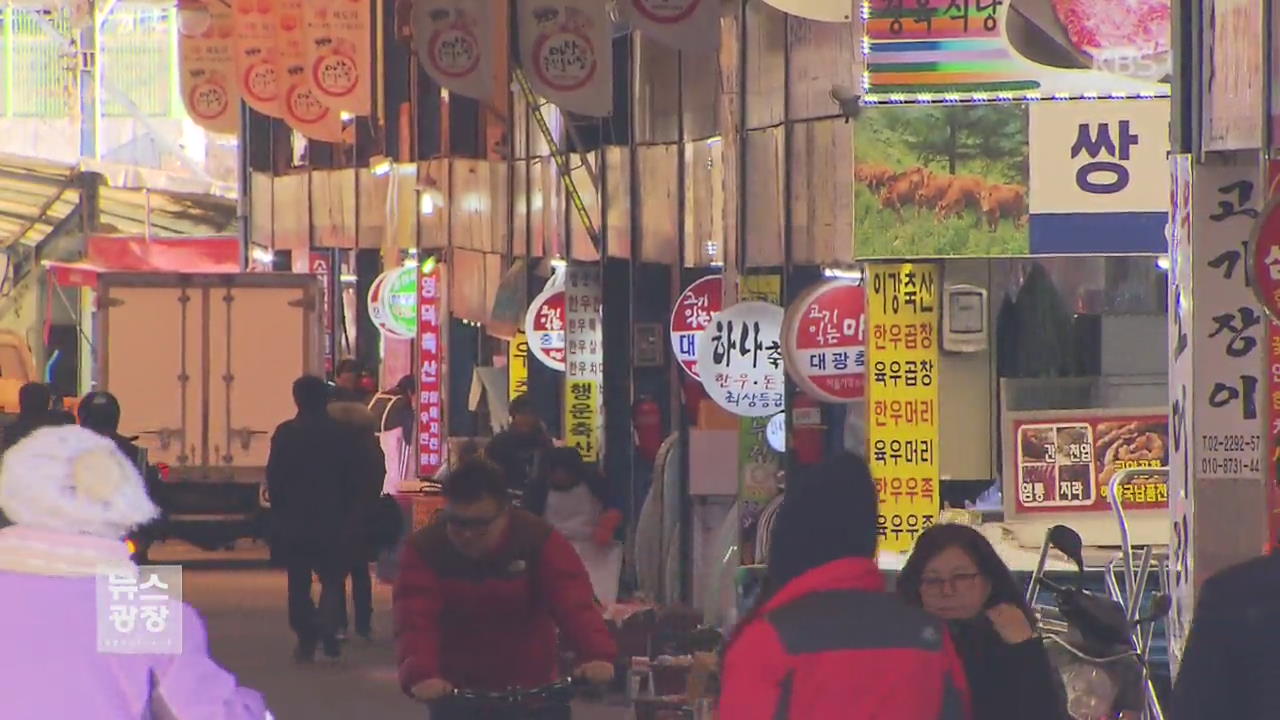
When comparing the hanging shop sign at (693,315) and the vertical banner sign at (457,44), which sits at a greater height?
the vertical banner sign at (457,44)

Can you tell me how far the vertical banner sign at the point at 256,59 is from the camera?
104 feet

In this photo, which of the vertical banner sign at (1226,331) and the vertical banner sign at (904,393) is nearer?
the vertical banner sign at (1226,331)

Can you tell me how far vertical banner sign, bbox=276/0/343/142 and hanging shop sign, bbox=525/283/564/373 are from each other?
6502 mm

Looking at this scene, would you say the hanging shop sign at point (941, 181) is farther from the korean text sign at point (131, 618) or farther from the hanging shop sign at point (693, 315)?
the korean text sign at point (131, 618)

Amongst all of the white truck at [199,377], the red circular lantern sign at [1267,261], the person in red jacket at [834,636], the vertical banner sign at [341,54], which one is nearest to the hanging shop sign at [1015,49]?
the red circular lantern sign at [1267,261]

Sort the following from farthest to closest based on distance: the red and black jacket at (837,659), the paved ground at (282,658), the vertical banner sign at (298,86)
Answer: the vertical banner sign at (298,86), the paved ground at (282,658), the red and black jacket at (837,659)

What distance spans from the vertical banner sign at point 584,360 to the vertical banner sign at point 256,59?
8.69 meters

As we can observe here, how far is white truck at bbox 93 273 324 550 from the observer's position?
2678 cm

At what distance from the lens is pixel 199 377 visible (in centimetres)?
2684

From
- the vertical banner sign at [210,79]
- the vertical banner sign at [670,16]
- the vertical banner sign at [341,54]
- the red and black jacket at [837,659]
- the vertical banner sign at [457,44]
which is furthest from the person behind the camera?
the vertical banner sign at [210,79]

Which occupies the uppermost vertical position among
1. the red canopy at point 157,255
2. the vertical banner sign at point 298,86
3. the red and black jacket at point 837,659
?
the vertical banner sign at point 298,86

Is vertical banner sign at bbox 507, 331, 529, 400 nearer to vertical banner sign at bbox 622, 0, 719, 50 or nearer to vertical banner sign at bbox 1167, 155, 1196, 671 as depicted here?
vertical banner sign at bbox 622, 0, 719, 50

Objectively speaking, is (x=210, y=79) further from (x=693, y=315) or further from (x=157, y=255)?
(x=693, y=315)

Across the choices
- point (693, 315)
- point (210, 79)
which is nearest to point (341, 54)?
point (210, 79)
